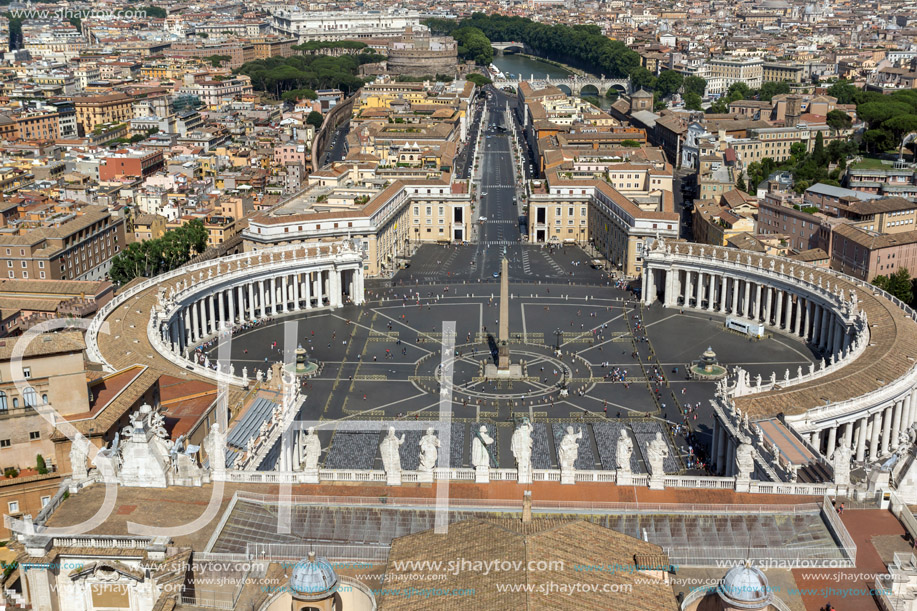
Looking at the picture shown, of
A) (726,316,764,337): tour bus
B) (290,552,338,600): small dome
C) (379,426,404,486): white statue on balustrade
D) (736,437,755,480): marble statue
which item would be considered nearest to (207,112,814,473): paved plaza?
(726,316,764,337): tour bus

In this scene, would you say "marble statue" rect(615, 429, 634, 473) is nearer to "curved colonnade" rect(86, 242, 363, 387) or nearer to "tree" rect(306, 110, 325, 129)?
"curved colonnade" rect(86, 242, 363, 387)

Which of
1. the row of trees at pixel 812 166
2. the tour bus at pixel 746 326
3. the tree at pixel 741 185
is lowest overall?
the tour bus at pixel 746 326

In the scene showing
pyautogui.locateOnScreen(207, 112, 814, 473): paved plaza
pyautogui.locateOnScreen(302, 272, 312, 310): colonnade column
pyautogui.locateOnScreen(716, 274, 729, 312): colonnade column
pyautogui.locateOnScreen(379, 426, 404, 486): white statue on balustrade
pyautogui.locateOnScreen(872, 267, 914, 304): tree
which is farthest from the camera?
pyautogui.locateOnScreen(302, 272, 312, 310): colonnade column

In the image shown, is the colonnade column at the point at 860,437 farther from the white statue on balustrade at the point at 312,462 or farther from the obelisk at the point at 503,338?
the white statue on balustrade at the point at 312,462

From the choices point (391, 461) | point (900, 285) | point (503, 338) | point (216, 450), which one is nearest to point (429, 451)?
point (391, 461)

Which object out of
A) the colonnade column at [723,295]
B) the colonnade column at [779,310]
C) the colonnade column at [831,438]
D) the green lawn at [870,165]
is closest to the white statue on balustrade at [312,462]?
the colonnade column at [831,438]

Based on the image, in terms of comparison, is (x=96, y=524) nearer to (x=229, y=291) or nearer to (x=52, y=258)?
(x=229, y=291)
